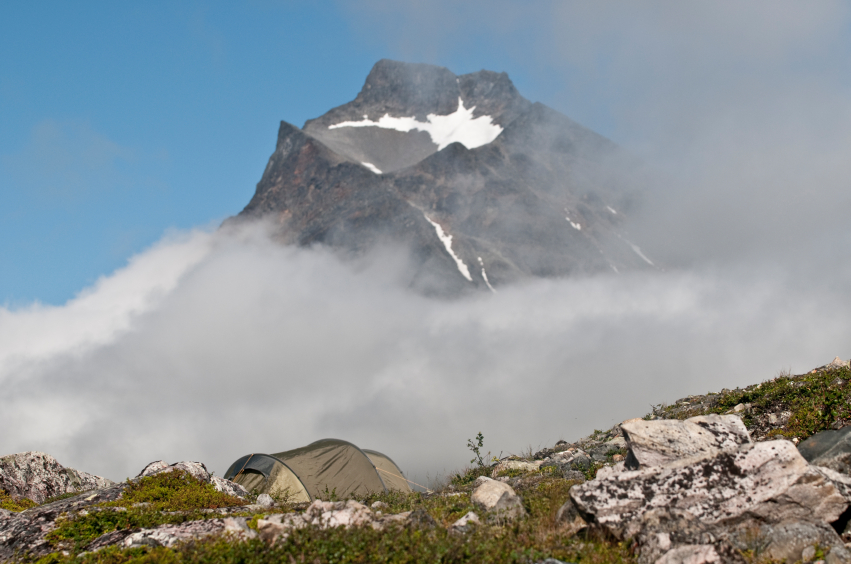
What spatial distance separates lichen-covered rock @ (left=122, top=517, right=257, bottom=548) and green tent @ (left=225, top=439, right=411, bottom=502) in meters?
9.19

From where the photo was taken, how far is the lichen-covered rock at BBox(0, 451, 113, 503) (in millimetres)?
17125

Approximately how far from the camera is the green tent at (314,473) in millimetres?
20141

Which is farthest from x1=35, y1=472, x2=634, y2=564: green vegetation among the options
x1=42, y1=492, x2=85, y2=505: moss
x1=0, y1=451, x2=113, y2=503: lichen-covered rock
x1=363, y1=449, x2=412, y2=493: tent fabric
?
x1=363, y1=449, x2=412, y2=493: tent fabric

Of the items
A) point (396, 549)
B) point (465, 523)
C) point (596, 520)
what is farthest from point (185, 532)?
point (596, 520)

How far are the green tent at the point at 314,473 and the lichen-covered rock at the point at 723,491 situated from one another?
1325 centimetres

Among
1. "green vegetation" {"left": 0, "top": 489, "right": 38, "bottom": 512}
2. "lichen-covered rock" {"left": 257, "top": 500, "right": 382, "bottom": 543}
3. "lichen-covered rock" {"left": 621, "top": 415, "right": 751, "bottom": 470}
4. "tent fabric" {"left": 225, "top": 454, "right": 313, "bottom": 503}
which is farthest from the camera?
"tent fabric" {"left": 225, "top": 454, "right": 313, "bottom": 503}

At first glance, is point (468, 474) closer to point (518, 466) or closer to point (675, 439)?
point (518, 466)

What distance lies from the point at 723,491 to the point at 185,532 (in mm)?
8687

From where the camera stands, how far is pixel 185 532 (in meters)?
9.30

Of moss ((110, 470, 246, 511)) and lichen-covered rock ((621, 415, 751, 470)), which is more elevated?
moss ((110, 470, 246, 511))

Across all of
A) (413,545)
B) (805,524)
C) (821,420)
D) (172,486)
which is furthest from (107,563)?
(821,420)

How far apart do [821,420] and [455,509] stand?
7.93 m

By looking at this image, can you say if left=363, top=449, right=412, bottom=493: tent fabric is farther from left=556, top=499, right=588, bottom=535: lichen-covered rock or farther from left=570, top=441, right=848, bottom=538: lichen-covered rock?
left=570, top=441, right=848, bottom=538: lichen-covered rock

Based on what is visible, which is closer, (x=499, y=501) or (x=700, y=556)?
(x=700, y=556)
